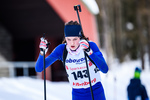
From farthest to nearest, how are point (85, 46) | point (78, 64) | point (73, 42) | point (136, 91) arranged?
point (136, 91) < point (78, 64) < point (73, 42) < point (85, 46)

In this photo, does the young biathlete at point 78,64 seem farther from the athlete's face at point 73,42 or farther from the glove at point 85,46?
the glove at point 85,46

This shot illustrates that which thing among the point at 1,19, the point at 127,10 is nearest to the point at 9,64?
the point at 1,19

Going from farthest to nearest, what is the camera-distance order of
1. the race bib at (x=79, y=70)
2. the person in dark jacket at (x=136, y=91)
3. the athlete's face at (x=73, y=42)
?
the person in dark jacket at (x=136, y=91) < the race bib at (x=79, y=70) < the athlete's face at (x=73, y=42)

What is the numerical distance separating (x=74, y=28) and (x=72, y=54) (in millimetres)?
313

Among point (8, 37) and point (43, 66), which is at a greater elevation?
point (8, 37)

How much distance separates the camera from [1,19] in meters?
11.3

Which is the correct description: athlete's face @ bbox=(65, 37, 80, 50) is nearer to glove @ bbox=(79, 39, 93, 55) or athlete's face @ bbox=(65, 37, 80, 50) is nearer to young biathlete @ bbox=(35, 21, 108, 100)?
young biathlete @ bbox=(35, 21, 108, 100)

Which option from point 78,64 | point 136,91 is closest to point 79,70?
point 78,64

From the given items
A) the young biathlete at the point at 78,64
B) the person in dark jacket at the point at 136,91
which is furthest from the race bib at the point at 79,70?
the person in dark jacket at the point at 136,91

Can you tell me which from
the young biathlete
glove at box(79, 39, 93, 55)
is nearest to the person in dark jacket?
the young biathlete

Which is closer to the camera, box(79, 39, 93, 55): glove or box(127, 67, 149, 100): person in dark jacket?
box(79, 39, 93, 55): glove

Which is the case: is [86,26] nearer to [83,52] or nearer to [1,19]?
[1,19]

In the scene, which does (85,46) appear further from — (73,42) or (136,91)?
(136,91)

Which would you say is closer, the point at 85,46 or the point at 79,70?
the point at 85,46
